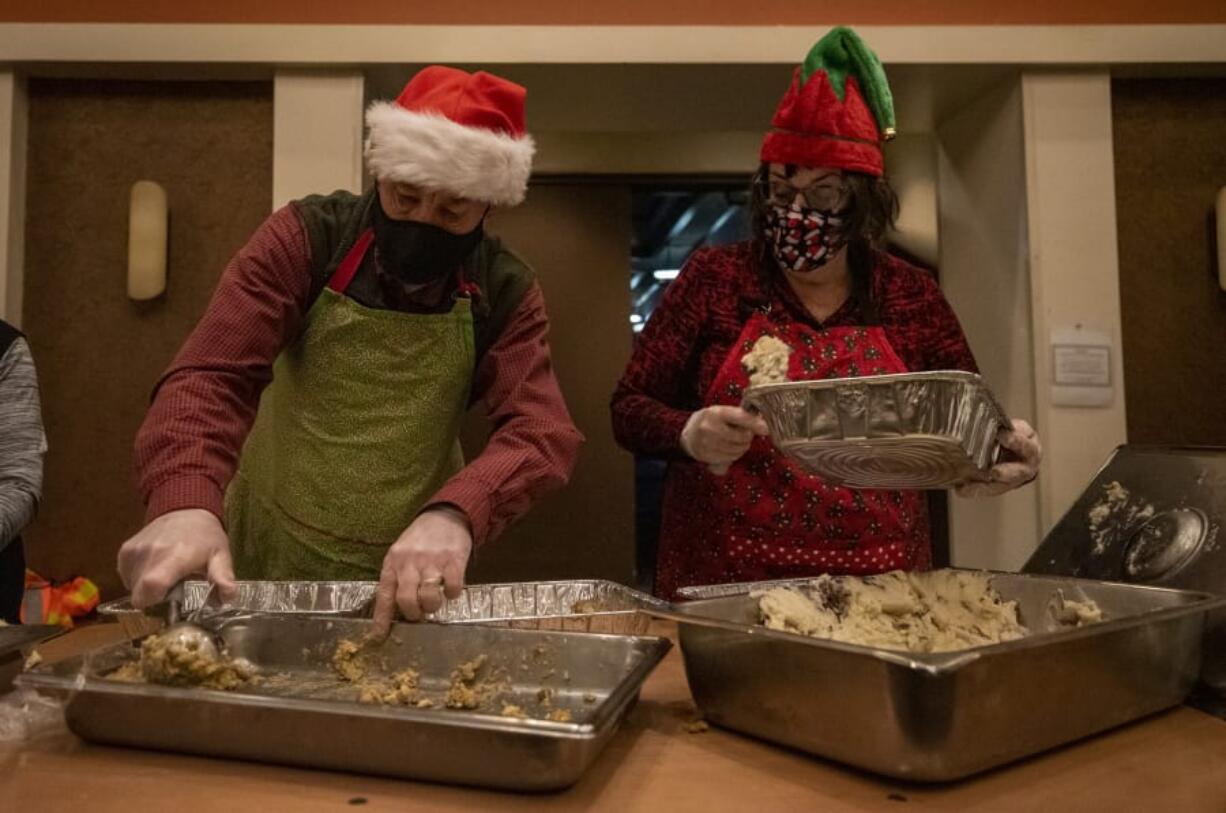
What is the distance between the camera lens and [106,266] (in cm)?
212

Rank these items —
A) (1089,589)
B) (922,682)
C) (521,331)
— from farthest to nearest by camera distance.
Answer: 1. (521,331)
2. (1089,589)
3. (922,682)

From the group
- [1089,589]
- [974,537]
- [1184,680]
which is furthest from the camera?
[974,537]

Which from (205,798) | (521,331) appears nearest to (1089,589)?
(521,331)

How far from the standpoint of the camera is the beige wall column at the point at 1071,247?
208 cm

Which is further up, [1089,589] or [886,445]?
[886,445]

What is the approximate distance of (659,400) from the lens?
1533 mm

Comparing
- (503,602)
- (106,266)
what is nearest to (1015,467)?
(503,602)

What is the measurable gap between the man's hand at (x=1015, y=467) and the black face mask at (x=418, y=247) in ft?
2.48

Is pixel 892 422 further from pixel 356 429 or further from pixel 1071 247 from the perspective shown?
pixel 1071 247

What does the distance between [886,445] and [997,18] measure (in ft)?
5.01

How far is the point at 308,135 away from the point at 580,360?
126 cm

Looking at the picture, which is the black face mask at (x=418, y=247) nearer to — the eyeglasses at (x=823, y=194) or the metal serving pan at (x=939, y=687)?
the eyeglasses at (x=823, y=194)

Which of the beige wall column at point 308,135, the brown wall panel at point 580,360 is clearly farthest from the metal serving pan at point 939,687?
the brown wall panel at point 580,360

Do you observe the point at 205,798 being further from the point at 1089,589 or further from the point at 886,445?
the point at 1089,589
